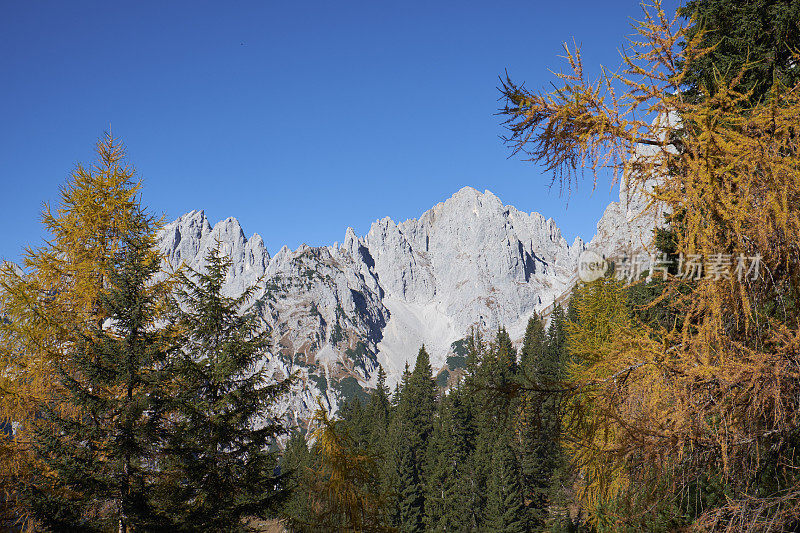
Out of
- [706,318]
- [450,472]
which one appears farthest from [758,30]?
[450,472]

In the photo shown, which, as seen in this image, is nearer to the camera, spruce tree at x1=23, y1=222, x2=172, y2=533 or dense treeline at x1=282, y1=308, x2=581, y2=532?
spruce tree at x1=23, y1=222, x2=172, y2=533

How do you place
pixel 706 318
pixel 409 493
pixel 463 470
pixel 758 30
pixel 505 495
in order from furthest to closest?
pixel 409 493, pixel 463 470, pixel 505 495, pixel 758 30, pixel 706 318

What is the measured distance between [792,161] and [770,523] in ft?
9.72

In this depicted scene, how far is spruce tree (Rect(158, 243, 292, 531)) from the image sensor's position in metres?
11.4

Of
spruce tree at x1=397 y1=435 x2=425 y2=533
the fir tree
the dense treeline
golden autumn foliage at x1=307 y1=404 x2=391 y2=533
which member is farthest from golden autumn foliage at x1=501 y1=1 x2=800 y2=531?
spruce tree at x1=397 y1=435 x2=425 y2=533

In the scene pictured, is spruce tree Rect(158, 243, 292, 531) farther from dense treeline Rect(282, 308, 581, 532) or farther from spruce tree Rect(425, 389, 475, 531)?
spruce tree Rect(425, 389, 475, 531)

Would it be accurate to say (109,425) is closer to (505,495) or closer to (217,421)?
(217,421)

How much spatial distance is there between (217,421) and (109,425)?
7.96 ft

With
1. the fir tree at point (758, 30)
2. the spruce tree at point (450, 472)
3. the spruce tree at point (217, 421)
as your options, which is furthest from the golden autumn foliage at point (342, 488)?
the spruce tree at point (450, 472)

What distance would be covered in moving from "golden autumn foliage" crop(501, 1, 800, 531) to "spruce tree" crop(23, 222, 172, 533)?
10.2 m

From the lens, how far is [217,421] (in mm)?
11828

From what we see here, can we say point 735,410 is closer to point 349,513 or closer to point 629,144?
point 629,144

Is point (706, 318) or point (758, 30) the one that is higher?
point (758, 30)

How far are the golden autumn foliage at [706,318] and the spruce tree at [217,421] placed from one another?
33.5 ft
